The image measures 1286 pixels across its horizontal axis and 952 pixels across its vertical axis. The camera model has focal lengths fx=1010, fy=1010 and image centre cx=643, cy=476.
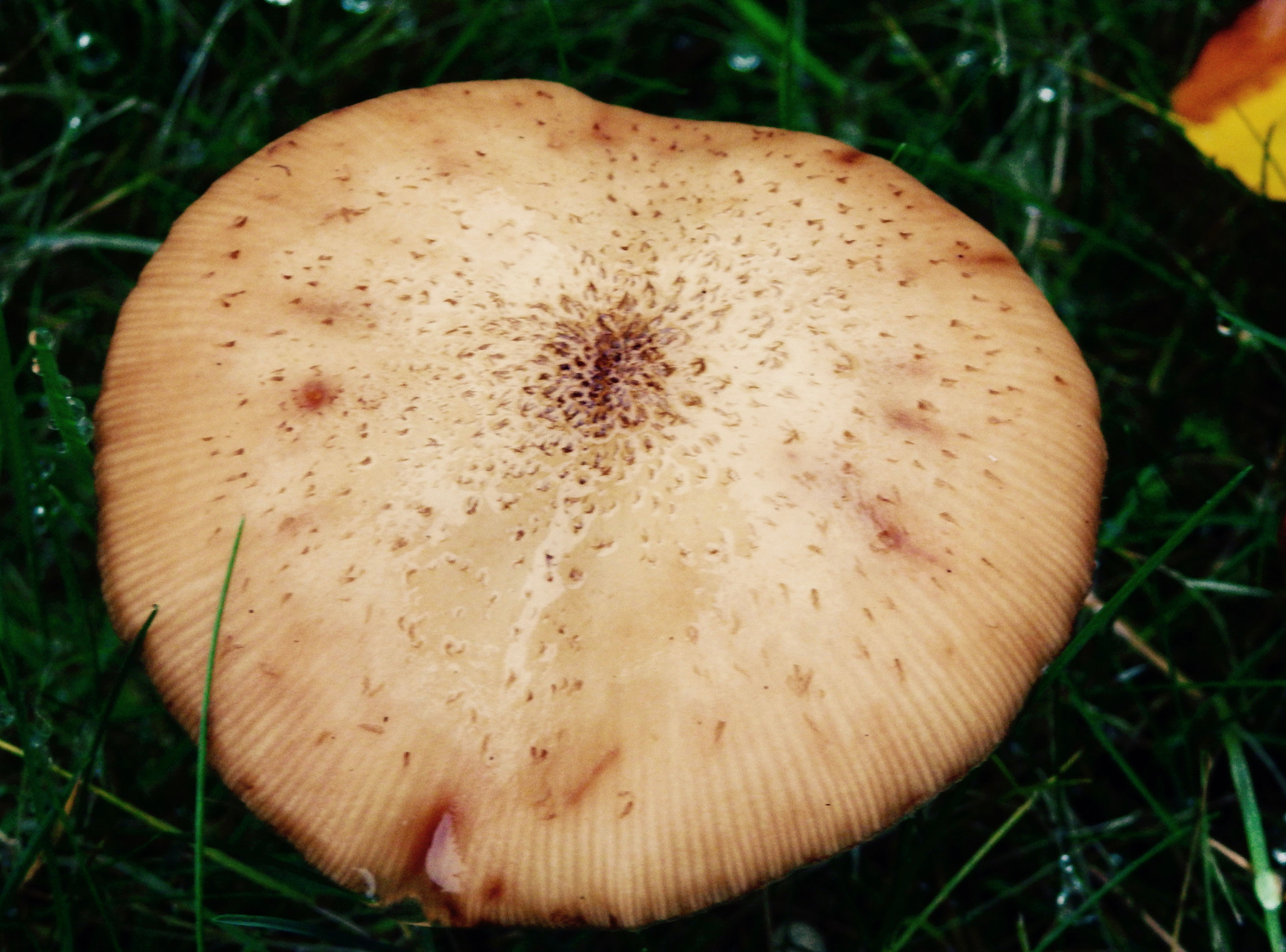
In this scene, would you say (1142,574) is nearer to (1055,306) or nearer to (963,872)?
(963,872)

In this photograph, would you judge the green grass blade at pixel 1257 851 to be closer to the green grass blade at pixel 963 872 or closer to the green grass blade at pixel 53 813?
the green grass blade at pixel 963 872

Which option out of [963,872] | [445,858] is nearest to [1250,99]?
[963,872]

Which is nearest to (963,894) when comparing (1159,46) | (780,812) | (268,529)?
(780,812)

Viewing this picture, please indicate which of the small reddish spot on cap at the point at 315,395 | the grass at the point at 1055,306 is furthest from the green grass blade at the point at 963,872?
the small reddish spot on cap at the point at 315,395

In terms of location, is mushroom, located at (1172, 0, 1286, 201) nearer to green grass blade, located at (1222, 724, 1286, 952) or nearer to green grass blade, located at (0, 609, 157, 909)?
green grass blade, located at (1222, 724, 1286, 952)

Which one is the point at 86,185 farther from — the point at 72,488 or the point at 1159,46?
the point at 1159,46

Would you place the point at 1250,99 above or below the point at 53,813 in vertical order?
above

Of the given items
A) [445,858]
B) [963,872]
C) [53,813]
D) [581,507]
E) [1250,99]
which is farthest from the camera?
[1250,99]
